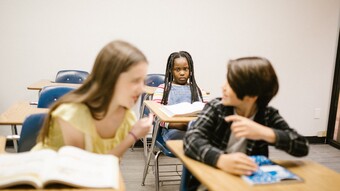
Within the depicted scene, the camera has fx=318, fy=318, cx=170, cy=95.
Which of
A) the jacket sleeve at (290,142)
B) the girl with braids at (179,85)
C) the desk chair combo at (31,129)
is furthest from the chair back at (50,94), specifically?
the jacket sleeve at (290,142)

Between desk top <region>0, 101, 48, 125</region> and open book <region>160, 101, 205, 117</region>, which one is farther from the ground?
open book <region>160, 101, 205, 117</region>

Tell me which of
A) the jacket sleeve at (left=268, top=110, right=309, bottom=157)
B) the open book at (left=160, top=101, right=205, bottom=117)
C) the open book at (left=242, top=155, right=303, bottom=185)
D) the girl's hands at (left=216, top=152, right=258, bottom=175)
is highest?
the jacket sleeve at (left=268, top=110, right=309, bottom=157)

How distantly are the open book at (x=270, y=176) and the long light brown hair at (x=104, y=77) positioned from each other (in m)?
0.57

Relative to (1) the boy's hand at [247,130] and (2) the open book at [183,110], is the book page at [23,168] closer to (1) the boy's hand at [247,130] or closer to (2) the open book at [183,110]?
(1) the boy's hand at [247,130]

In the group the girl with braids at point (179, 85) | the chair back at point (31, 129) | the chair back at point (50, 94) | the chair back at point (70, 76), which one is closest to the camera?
the chair back at point (31, 129)

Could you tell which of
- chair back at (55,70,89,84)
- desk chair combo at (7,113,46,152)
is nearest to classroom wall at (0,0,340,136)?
chair back at (55,70,89,84)

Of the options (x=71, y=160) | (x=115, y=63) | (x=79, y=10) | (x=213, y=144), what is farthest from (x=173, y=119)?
(x=79, y=10)

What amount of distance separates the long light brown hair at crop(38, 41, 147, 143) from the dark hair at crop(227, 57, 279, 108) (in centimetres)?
35

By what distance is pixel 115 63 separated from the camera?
3.83 ft

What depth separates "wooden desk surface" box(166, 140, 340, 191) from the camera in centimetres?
98

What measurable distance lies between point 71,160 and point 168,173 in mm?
2219

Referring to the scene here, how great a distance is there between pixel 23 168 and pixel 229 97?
765 millimetres

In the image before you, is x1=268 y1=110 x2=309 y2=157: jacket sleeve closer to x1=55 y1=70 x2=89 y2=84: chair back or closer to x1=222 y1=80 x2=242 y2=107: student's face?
x1=222 y1=80 x2=242 y2=107: student's face

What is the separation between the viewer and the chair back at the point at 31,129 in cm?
157
